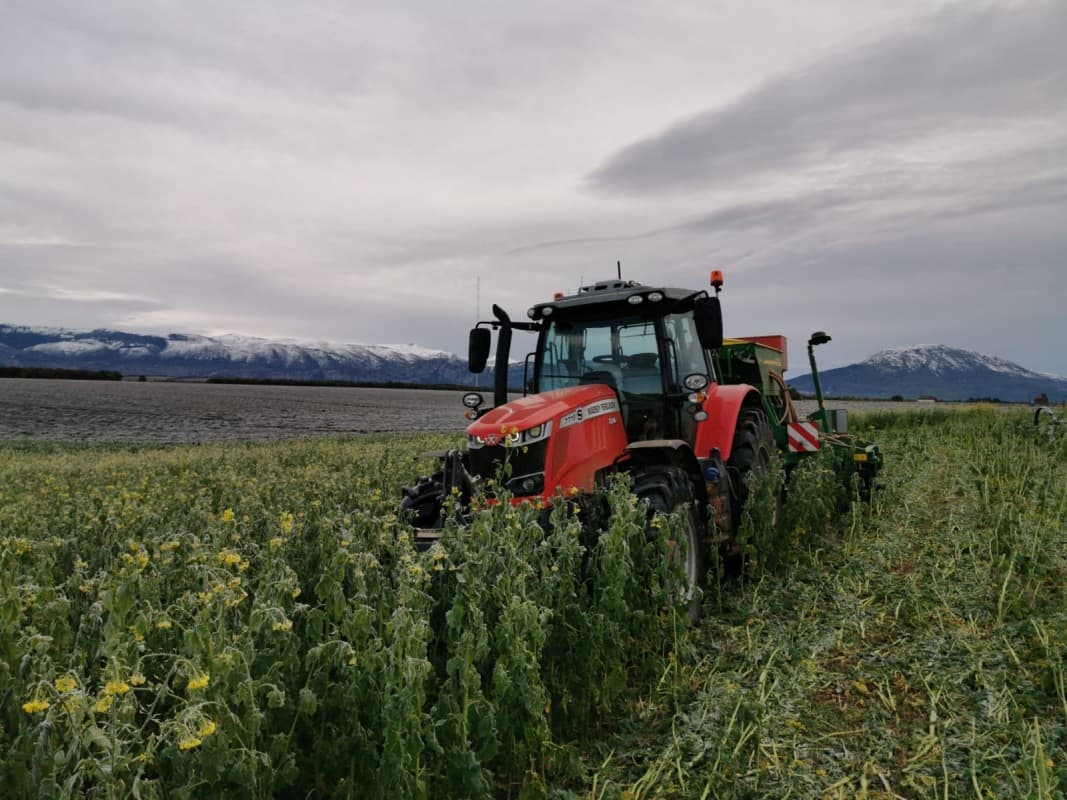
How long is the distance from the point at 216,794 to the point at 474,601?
50.2 inches

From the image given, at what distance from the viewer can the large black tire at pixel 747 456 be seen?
21.0 feet

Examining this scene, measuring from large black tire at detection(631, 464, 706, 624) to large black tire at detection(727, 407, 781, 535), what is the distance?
580 mm

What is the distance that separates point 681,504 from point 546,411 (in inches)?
50.3

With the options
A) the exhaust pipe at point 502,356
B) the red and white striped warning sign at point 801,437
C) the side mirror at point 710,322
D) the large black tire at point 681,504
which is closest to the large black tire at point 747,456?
the large black tire at point 681,504

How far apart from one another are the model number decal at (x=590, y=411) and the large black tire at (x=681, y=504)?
0.61m

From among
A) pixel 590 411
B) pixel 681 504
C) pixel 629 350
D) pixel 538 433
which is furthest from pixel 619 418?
pixel 681 504

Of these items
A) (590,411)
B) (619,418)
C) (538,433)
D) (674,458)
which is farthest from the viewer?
(619,418)

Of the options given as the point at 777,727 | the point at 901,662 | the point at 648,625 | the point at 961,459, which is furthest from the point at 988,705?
the point at 961,459

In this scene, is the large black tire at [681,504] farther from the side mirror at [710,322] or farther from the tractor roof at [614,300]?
the tractor roof at [614,300]

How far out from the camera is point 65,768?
204 centimetres

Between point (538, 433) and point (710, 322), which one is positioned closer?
point (538, 433)

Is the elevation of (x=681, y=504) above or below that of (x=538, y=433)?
below

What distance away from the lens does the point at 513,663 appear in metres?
3.01

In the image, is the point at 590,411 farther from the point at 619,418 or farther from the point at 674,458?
the point at 674,458
